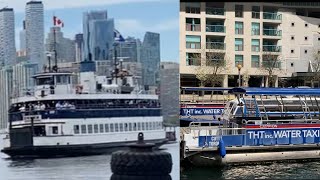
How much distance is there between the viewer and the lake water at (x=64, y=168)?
4137mm

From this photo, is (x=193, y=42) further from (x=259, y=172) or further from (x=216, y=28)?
(x=259, y=172)

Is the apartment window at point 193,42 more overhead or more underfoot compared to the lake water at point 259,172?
more overhead

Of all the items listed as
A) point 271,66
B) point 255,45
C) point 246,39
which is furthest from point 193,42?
point 271,66

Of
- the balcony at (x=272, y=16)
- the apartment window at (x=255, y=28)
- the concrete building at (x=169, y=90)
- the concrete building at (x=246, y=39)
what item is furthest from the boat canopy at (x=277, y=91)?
the balcony at (x=272, y=16)

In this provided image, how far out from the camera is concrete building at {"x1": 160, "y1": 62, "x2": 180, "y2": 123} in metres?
4.19

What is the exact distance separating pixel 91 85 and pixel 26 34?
23.2 inches

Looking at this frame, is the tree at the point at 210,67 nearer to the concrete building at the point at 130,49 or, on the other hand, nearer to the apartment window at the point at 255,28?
the apartment window at the point at 255,28

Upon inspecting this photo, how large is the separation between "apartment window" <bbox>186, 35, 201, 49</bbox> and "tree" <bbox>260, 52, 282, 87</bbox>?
8.50ft

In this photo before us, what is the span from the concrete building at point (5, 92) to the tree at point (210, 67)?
15871 mm

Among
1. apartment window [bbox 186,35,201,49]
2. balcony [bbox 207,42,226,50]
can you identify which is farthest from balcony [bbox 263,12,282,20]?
apartment window [bbox 186,35,201,49]

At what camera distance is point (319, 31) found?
77.9 feet

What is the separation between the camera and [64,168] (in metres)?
4.23

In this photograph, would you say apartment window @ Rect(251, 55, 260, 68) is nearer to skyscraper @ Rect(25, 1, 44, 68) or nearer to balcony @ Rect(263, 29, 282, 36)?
balcony @ Rect(263, 29, 282, 36)

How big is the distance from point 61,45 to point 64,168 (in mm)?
874
